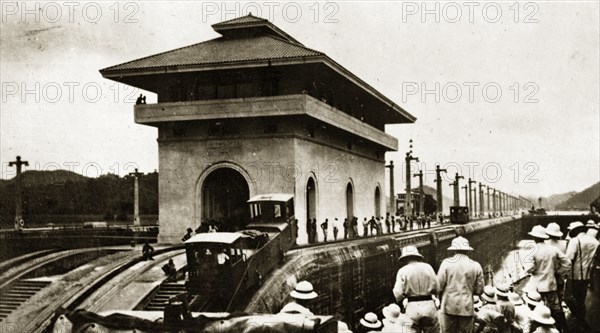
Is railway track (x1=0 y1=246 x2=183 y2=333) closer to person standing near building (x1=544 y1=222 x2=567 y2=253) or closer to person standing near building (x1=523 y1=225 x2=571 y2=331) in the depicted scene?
person standing near building (x1=523 y1=225 x2=571 y2=331)

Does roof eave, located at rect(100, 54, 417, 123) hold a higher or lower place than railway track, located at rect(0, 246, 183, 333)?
higher

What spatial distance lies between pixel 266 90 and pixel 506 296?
783 inches

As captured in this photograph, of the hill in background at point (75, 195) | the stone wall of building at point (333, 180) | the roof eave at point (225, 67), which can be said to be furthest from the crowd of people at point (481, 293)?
the hill in background at point (75, 195)

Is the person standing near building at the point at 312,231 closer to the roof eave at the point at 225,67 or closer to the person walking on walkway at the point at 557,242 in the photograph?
the roof eave at the point at 225,67

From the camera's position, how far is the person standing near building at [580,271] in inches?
445

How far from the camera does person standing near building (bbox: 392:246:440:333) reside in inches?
339

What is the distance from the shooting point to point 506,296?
977cm

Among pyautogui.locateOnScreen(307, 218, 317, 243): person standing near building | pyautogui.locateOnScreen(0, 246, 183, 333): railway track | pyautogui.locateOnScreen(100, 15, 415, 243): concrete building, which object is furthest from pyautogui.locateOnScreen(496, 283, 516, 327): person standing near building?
pyautogui.locateOnScreen(100, 15, 415, 243): concrete building

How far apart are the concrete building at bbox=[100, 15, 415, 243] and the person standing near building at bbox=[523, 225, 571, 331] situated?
16.2 m

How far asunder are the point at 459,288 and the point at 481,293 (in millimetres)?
429

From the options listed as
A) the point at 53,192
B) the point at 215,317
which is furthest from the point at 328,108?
the point at 53,192

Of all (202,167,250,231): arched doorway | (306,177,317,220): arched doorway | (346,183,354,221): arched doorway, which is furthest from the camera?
(346,183,354,221): arched doorway

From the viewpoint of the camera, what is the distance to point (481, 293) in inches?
346

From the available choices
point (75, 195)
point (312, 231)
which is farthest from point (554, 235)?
point (75, 195)
